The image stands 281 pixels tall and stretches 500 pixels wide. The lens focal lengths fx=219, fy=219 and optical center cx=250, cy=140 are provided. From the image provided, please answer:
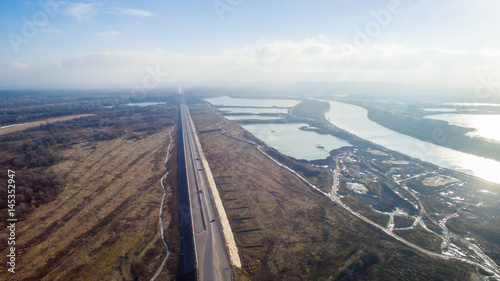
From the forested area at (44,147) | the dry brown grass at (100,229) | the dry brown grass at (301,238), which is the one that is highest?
the forested area at (44,147)

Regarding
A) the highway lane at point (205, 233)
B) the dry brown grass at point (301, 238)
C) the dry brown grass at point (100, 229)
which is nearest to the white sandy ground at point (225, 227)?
the highway lane at point (205, 233)

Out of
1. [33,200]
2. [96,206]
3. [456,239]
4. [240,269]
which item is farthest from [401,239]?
[33,200]

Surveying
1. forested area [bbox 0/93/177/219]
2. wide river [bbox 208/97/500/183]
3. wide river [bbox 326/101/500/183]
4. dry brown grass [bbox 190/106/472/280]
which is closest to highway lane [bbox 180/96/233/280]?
dry brown grass [bbox 190/106/472/280]

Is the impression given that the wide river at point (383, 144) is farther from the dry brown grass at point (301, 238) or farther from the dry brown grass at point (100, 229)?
the dry brown grass at point (100, 229)

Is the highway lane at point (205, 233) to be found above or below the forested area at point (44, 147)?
below

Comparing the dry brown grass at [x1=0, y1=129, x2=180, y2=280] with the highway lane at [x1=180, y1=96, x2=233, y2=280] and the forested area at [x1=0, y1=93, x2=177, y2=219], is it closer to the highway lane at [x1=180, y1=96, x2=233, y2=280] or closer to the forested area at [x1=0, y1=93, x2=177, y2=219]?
the forested area at [x1=0, y1=93, x2=177, y2=219]

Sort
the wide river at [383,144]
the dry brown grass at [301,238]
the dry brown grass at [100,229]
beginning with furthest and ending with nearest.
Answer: the wide river at [383,144] → the dry brown grass at [301,238] → the dry brown grass at [100,229]

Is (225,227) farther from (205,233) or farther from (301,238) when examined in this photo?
(301,238)
